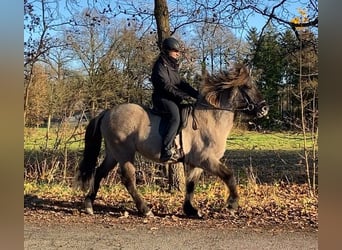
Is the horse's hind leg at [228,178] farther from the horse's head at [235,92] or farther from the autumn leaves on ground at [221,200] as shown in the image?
the horse's head at [235,92]

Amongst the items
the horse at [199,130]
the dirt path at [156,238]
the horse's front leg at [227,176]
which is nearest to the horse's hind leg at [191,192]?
the horse at [199,130]

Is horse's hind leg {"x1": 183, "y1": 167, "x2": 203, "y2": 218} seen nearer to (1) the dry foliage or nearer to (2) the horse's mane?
(1) the dry foliage

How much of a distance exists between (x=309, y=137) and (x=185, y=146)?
5.43 ft

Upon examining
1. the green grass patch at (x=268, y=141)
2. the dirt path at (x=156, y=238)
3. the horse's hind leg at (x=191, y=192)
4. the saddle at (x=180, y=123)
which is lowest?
the dirt path at (x=156, y=238)

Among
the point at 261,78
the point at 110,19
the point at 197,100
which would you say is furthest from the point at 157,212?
the point at 110,19

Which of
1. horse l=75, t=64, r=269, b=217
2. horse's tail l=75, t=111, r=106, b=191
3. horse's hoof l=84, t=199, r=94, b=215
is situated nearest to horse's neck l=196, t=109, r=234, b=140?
horse l=75, t=64, r=269, b=217

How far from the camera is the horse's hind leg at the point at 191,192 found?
4.59m

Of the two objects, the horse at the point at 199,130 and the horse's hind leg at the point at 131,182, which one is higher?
the horse at the point at 199,130

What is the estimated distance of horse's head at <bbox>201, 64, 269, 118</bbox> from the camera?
4.45 m

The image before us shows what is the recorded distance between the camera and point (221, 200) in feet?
16.5

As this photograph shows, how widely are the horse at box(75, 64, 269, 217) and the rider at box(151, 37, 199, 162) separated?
4.1 inches

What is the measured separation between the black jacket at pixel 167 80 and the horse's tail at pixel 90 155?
2.51 ft

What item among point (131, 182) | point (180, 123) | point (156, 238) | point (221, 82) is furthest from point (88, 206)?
point (221, 82)

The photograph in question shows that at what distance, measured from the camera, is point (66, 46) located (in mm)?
5676
